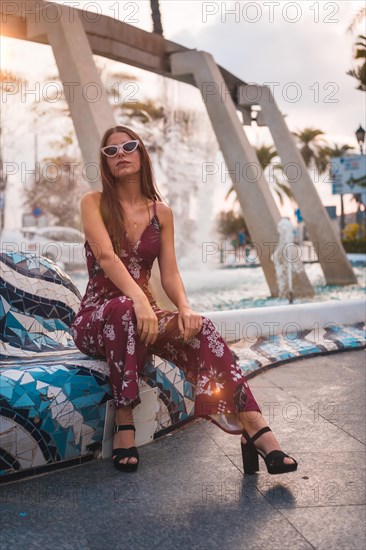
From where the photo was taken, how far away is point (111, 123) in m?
9.86

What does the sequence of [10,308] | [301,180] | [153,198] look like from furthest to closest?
[301,180]
[10,308]
[153,198]

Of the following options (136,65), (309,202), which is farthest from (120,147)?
(309,202)

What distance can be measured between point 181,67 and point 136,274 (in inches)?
424

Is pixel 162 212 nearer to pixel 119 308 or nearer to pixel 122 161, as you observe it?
pixel 122 161

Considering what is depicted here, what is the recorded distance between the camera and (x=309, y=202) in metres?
15.8

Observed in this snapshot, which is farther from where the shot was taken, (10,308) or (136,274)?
(10,308)

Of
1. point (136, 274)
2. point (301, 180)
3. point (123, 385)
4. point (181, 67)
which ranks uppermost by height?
point (181, 67)

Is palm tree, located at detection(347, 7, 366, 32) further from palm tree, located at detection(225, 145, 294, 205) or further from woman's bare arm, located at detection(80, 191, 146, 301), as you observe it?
palm tree, located at detection(225, 145, 294, 205)

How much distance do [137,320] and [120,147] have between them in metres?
0.91

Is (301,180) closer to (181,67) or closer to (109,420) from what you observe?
(181,67)

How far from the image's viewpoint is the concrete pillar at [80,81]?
9633mm

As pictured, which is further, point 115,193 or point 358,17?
point 358,17

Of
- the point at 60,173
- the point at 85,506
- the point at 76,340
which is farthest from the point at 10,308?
the point at 60,173

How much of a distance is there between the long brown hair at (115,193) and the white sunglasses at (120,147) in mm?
33
